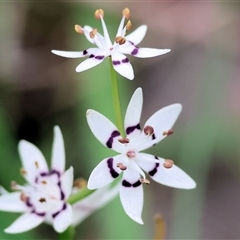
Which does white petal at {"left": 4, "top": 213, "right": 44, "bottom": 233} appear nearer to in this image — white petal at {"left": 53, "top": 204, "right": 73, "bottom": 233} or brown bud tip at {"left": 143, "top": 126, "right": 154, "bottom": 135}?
white petal at {"left": 53, "top": 204, "right": 73, "bottom": 233}

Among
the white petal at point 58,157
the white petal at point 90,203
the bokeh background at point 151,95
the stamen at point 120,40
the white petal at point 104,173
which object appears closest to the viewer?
the white petal at point 104,173

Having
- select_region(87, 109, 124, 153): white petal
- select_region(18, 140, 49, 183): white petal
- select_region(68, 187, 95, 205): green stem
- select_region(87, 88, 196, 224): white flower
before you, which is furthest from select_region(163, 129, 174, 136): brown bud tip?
select_region(18, 140, 49, 183): white petal

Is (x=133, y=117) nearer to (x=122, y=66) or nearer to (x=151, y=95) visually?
(x=122, y=66)

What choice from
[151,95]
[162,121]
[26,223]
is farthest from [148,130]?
[151,95]

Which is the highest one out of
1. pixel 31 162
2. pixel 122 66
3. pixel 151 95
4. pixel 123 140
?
pixel 122 66

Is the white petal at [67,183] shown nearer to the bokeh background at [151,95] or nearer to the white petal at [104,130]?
the white petal at [104,130]

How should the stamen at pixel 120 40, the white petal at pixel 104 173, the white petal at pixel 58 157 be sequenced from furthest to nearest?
the white petal at pixel 58 157 < the stamen at pixel 120 40 < the white petal at pixel 104 173

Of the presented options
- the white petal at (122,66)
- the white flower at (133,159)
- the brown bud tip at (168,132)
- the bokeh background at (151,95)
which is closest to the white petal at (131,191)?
the white flower at (133,159)
